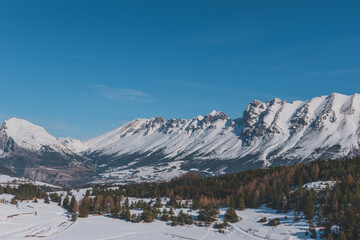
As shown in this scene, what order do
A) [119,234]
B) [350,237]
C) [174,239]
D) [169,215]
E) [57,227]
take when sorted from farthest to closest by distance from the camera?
[169,215] < [57,227] < [119,234] < [174,239] < [350,237]

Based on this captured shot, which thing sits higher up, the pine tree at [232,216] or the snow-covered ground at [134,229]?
the pine tree at [232,216]

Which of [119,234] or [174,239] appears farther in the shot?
[119,234]

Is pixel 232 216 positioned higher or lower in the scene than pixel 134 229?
higher

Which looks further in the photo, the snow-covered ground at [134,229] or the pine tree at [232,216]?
the pine tree at [232,216]

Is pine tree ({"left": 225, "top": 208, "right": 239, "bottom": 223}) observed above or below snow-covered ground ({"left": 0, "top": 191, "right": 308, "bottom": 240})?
above

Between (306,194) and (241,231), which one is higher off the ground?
(306,194)

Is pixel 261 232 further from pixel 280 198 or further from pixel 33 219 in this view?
pixel 33 219

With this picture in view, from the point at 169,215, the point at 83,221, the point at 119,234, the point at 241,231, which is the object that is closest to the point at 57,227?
the point at 83,221

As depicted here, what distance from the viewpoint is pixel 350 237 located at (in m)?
132

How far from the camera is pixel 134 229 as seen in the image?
171875 millimetres

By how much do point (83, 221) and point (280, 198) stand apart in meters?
101

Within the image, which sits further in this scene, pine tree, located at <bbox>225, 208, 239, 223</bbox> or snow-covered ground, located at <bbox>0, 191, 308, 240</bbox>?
pine tree, located at <bbox>225, 208, 239, 223</bbox>

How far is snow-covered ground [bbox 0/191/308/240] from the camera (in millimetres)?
152375

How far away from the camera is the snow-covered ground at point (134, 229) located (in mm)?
152375
